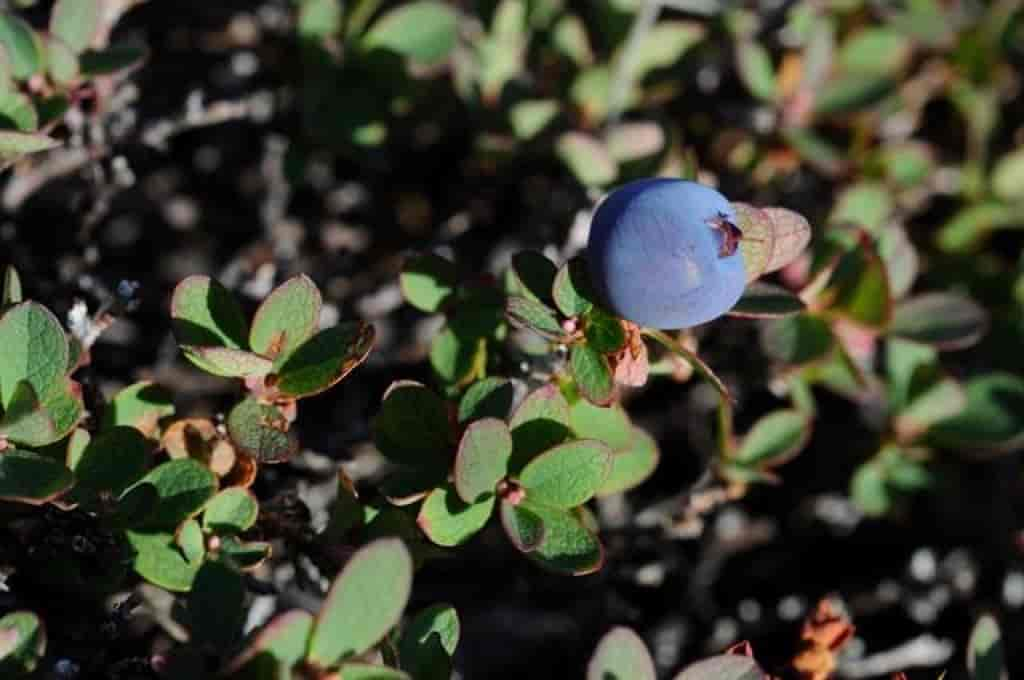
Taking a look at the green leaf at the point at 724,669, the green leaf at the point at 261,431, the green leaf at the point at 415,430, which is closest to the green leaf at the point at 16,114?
the green leaf at the point at 261,431

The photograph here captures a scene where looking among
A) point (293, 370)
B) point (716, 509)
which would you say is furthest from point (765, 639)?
point (293, 370)

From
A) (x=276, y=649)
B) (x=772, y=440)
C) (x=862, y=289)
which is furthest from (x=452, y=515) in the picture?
(x=862, y=289)

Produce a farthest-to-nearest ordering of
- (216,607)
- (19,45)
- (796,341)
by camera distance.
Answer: (796,341), (19,45), (216,607)

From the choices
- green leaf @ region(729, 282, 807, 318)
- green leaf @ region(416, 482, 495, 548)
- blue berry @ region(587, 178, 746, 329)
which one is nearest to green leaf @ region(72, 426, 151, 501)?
green leaf @ region(416, 482, 495, 548)

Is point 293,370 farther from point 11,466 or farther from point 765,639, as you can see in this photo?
point 765,639

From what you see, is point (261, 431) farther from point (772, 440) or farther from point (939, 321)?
point (939, 321)
